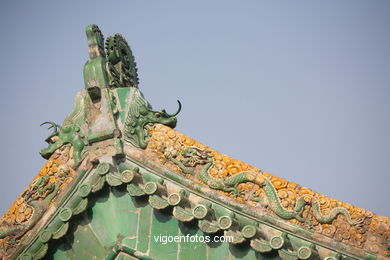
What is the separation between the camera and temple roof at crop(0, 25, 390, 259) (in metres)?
8.90

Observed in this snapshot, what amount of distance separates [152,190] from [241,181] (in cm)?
108

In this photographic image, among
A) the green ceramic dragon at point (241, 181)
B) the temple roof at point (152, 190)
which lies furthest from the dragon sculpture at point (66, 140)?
the green ceramic dragon at point (241, 181)

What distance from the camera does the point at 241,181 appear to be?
9.41 m

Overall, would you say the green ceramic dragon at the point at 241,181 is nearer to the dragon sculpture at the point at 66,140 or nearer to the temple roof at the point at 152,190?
the temple roof at the point at 152,190

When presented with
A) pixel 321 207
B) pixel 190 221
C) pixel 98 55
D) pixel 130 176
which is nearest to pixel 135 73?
pixel 98 55

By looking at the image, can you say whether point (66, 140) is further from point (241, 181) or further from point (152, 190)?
point (241, 181)

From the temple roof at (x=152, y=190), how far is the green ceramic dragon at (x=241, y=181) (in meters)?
0.01

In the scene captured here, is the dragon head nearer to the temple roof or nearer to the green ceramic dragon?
the temple roof

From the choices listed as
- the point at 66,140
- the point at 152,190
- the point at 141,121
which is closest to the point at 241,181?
the point at 152,190

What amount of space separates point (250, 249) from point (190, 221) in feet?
2.57

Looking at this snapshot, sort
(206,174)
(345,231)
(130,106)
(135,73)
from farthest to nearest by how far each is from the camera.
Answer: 1. (135,73)
2. (130,106)
3. (206,174)
4. (345,231)

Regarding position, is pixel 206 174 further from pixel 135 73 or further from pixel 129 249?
pixel 135 73

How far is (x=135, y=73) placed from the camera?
11648 mm

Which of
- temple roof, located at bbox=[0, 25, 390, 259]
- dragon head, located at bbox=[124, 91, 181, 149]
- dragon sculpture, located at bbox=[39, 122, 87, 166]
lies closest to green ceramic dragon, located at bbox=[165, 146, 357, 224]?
temple roof, located at bbox=[0, 25, 390, 259]
